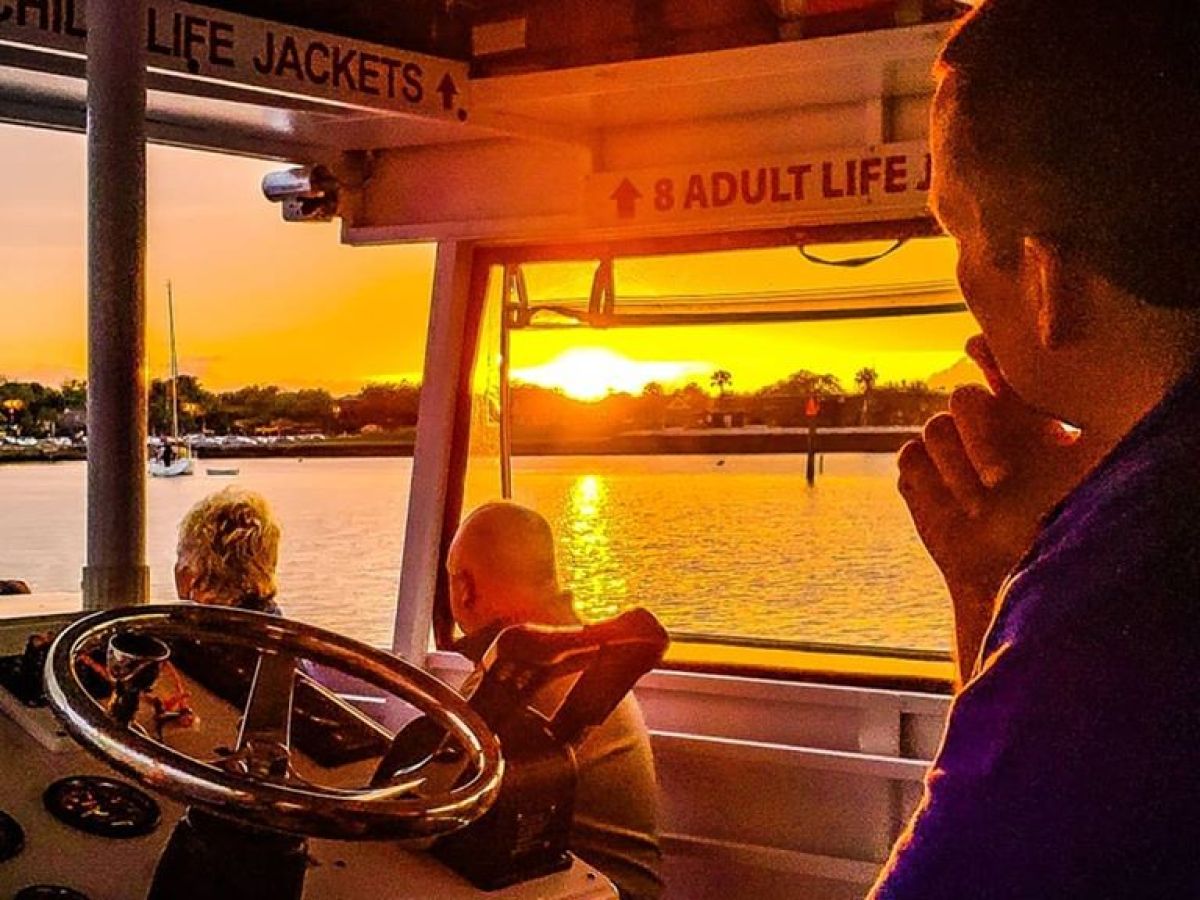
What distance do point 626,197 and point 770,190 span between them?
42 cm

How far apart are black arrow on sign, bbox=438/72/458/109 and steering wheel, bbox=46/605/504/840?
82.8 inches

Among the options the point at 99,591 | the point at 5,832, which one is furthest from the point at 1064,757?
the point at 99,591

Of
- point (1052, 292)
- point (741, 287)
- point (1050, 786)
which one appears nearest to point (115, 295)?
point (1052, 292)

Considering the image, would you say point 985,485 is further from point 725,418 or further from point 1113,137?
point 725,418

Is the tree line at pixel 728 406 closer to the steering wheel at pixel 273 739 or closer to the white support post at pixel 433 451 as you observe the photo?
the white support post at pixel 433 451

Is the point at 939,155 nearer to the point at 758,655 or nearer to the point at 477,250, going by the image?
the point at 758,655

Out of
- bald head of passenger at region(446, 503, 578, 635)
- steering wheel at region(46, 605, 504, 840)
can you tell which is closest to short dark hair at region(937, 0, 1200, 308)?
steering wheel at region(46, 605, 504, 840)

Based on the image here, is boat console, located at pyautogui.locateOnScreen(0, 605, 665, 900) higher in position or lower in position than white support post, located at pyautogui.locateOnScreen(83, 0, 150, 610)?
lower

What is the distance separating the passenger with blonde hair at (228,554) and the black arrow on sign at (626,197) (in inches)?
49.8

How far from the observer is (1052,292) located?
95 cm

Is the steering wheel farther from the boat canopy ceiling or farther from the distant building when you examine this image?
the distant building

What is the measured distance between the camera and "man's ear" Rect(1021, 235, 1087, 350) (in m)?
0.94

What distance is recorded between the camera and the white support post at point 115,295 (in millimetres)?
2551

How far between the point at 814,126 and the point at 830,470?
1.00m
